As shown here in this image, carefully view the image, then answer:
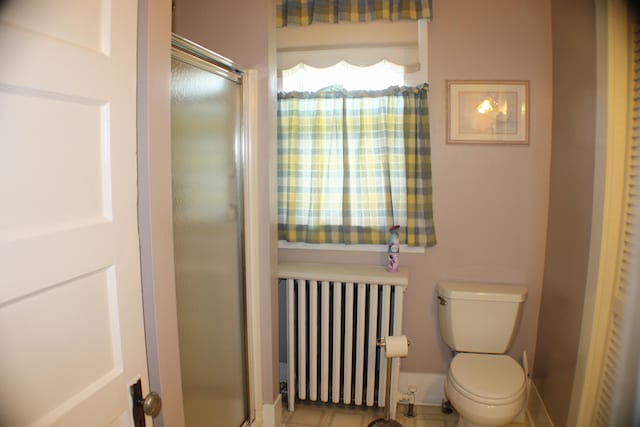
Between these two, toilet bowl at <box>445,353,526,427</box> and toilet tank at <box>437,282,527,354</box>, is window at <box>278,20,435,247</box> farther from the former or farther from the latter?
toilet bowl at <box>445,353,526,427</box>

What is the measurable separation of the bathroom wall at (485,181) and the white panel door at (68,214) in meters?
1.53

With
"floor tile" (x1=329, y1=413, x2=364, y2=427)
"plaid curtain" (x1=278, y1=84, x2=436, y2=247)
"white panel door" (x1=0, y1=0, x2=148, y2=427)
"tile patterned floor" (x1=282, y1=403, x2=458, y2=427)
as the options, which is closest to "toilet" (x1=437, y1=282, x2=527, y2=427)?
"tile patterned floor" (x1=282, y1=403, x2=458, y2=427)

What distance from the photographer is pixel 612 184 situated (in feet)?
4.70

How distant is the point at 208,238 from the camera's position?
1.43 m

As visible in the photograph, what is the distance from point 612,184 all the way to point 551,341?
904 mm

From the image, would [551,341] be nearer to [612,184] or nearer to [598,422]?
[598,422]

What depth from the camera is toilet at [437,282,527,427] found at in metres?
1.72

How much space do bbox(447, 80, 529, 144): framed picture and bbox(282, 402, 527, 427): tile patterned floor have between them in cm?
159

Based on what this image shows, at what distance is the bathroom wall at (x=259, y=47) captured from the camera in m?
1.70

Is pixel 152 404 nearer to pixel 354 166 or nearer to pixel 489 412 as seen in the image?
pixel 489 412

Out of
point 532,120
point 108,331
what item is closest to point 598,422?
point 532,120

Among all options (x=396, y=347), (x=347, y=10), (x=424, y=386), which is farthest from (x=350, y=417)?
(x=347, y=10)

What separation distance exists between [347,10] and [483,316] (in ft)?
5.98

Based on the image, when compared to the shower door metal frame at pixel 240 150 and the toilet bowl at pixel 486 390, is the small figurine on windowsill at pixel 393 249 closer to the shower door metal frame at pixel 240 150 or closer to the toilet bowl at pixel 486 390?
the toilet bowl at pixel 486 390
